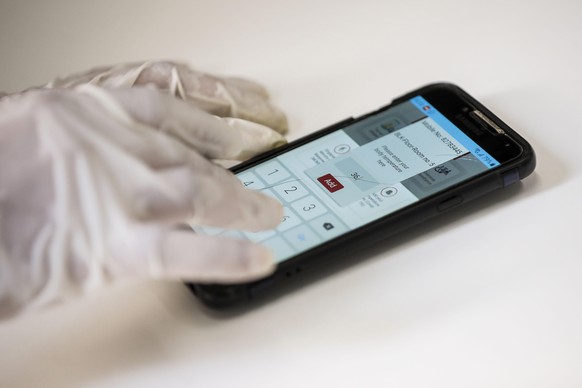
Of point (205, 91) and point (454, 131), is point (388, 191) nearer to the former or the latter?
point (454, 131)

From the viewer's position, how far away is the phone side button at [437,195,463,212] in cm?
67

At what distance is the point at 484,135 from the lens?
0.72 metres

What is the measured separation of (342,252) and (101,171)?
0.64 ft

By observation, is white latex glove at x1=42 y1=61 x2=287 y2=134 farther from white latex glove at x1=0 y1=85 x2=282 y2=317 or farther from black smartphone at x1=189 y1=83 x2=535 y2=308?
white latex glove at x1=0 y1=85 x2=282 y2=317

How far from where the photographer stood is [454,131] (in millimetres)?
735

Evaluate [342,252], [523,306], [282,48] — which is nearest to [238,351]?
[342,252]

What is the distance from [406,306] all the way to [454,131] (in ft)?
0.59

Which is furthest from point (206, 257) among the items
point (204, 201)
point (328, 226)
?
point (328, 226)

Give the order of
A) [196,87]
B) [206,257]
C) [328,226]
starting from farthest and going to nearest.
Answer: [196,87]
[328,226]
[206,257]

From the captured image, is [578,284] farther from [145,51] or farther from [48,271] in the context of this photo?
[145,51]

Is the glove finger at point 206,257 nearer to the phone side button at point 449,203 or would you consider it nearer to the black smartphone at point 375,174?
the black smartphone at point 375,174

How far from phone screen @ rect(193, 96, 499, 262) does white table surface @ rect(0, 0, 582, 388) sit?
0.11 feet

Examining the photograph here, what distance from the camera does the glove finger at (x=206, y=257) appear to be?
538mm

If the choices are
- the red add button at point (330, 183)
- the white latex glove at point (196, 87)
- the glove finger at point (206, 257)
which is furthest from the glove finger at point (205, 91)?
the glove finger at point (206, 257)
